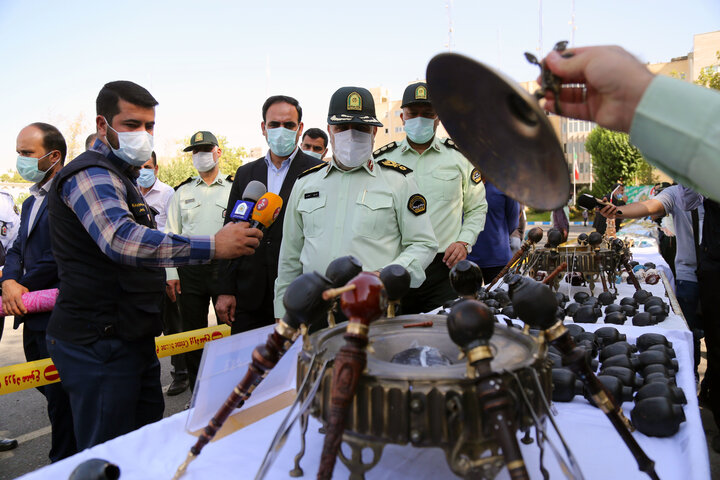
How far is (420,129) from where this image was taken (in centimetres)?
372

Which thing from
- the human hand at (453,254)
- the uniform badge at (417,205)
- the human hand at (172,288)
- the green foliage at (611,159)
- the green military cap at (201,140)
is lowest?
the green foliage at (611,159)

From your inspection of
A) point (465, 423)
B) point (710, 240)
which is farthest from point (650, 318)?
point (465, 423)

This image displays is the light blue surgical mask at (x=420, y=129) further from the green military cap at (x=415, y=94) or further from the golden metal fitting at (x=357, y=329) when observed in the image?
the golden metal fitting at (x=357, y=329)

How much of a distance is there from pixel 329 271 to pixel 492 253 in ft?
10.6

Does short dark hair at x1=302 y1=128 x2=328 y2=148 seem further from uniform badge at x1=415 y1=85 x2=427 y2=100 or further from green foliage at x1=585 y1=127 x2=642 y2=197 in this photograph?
green foliage at x1=585 y1=127 x2=642 y2=197

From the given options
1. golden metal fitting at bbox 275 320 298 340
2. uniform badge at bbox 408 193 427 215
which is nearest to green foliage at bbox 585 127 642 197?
uniform badge at bbox 408 193 427 215

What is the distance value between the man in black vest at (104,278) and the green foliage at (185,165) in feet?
83.7

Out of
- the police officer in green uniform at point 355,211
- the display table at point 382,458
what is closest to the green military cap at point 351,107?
the police officer in green uniform at point 355,211

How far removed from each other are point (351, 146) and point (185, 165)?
3195cm

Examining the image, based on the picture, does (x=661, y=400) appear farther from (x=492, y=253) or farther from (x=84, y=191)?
(x=492, y=253)

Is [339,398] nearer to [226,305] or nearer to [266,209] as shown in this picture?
[266,209]

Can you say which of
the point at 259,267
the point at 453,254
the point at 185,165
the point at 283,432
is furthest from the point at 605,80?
the point at 185,165

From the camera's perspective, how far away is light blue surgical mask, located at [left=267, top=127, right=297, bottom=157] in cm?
351

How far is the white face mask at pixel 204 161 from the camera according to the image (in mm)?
4564
